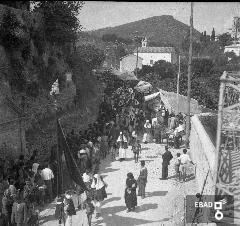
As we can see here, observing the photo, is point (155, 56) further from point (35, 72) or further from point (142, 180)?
point (142, 180)

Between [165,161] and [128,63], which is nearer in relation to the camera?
[165,161]

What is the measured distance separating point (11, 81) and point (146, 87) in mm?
19710

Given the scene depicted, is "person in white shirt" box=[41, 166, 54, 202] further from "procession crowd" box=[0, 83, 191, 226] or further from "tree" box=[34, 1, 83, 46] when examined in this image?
"tree" box=[34, 1, 83, 46]

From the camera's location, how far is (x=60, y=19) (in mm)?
21844

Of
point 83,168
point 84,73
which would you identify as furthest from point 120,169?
point 84,73

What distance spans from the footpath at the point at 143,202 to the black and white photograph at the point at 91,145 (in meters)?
0.03

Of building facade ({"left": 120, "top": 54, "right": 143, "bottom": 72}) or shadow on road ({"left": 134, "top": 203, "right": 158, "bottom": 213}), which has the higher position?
building facade ({"left": 120, "top": 54, "right": 143, "bottom": 72})

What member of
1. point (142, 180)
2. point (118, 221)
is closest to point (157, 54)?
point (142, 180)

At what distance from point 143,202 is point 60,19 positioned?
13.4 metres

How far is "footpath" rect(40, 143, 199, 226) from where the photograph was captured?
34.7 ft

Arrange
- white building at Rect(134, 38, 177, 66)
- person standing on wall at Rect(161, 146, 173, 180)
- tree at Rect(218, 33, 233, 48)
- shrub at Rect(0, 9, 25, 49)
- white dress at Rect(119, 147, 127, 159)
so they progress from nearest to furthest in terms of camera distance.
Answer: person standing on wall at Rect(161, 146, 173, 180) < white dress at Rect(119, 147, 127, 159) < shrub at Rect(0, 9, 25, 49) < tree at Rect(218, 33, 233, 48) < white building at Rect(134, 38, 177, 66)

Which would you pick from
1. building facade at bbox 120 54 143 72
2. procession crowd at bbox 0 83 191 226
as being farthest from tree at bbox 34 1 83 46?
building facade at bbox 120 54 143 72

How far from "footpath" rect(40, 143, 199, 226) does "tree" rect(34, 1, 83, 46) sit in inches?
367

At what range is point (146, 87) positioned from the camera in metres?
34.8
